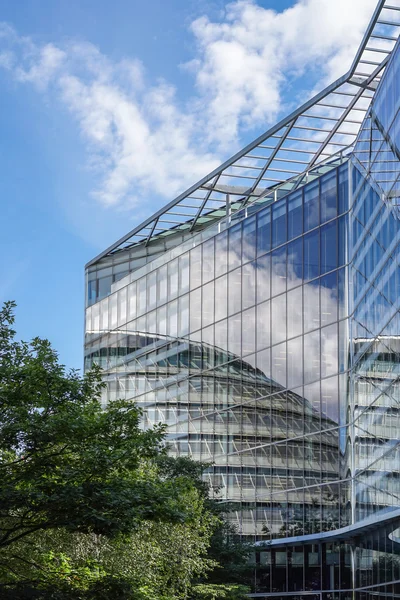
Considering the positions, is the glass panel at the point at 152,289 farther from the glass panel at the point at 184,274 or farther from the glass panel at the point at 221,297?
the glass panel at the point at 221,297

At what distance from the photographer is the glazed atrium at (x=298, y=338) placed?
3762 cm

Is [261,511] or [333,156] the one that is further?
[333,156]

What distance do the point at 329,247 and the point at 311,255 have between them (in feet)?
4.65

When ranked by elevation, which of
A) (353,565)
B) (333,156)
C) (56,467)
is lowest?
(353,565)

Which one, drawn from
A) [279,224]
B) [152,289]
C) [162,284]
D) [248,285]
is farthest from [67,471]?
[152,289]

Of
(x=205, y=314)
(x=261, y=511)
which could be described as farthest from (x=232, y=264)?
(x=261, y=511)

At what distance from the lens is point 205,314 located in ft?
171

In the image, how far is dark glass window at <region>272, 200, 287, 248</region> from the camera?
4672 cm

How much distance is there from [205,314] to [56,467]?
3458cm

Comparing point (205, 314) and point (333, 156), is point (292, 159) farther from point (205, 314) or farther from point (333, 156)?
point (205, 314)

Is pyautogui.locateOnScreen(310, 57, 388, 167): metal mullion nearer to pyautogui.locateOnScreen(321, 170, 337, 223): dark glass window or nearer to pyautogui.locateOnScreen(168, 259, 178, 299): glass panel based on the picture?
pyautogui.locateOnScreen(321, 170, 337, 223): dark glass window

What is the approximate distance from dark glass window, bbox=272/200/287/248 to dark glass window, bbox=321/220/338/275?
332 cm

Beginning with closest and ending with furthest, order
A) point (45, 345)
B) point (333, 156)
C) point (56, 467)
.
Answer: point (56, 467), point (45, 345), point (333, 156)

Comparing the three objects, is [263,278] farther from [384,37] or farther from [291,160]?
[384,37]
